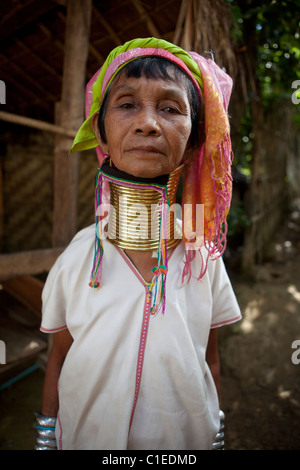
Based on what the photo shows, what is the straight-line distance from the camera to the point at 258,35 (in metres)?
3.82

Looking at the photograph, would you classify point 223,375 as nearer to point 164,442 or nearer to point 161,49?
point 164,442

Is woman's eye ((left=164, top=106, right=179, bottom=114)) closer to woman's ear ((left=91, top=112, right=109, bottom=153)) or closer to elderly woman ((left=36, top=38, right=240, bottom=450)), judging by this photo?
elderly woman ((left=36, top=38, right=240, bottom=450))

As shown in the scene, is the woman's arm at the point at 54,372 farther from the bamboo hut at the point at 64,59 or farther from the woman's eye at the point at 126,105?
the woman's eye at the point at 126,105

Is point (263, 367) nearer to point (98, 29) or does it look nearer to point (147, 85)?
point (147, 85)

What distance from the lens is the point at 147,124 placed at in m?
1.11

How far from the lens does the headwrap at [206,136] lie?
49.5 inches

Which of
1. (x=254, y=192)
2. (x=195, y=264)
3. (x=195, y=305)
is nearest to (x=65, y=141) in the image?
(x=195, y=264)

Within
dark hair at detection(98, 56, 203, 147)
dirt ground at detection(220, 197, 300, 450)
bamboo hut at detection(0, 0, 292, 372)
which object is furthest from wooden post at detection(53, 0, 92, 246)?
dirt ground at detection(220, 197, 300, 450)

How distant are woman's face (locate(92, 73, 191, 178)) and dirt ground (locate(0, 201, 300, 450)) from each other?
8.53 ft

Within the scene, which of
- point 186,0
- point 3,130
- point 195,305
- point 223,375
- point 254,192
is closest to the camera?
point 195,305

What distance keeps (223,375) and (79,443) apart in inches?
105

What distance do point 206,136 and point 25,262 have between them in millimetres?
1615

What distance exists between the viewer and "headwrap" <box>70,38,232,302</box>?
1.26 metres

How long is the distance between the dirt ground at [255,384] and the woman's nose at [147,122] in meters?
2.71
